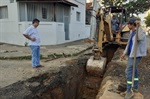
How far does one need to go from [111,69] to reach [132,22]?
311cm

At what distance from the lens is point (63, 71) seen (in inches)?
302

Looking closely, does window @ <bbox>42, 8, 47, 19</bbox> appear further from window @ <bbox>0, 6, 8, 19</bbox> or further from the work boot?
the work boot

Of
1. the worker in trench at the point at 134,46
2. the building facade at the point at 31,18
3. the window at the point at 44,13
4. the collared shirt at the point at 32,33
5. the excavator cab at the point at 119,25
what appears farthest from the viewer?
the window at the point at 44,13

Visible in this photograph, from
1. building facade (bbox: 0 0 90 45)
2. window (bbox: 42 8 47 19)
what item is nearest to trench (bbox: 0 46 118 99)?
building facade (bbox: 0 0 90 45)

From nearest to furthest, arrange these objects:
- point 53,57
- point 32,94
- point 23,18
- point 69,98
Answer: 1. point 32,94
2. point 69,98
3. point 53,57
4. point 23,18

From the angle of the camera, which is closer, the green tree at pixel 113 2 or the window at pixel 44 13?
the window at pixel 44 13

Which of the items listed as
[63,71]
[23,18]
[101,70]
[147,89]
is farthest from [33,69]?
[23,18]

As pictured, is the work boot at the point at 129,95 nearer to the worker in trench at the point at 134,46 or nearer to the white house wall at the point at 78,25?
the worker in trench at the point at 134,46

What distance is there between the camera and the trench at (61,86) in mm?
5612

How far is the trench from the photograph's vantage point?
18.4 ft

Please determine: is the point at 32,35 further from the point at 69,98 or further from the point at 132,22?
the point at 132,22

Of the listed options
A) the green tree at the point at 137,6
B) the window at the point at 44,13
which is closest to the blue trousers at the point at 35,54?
the window at the point at 44,13

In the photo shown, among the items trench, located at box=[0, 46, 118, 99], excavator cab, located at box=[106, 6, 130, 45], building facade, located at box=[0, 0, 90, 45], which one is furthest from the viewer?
building facade, located at box=[0, 0, 90, 45]

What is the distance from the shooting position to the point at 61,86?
7031mm
